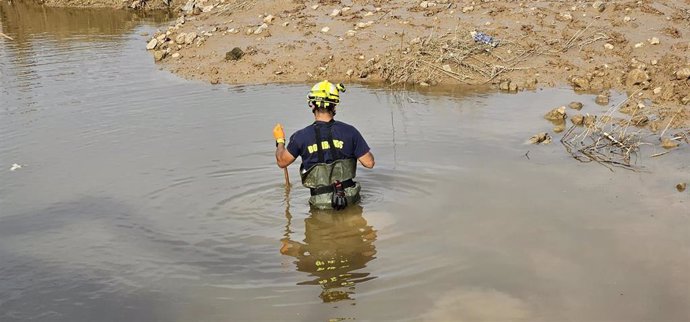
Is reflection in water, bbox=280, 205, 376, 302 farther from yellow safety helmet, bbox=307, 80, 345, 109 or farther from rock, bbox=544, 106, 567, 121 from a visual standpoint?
rock, bbox=544, 106, 567, 121

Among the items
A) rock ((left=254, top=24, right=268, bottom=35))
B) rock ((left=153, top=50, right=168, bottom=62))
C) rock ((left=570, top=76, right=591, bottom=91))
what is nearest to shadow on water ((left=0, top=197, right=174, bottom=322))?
rock ((left=570, top=76, right=591, bottom=91))

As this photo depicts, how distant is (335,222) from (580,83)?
6.35m

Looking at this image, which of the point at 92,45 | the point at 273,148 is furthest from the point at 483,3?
the point at 92,45

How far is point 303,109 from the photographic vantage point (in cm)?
1151

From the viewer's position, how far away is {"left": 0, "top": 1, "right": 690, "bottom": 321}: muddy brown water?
18.8 feet

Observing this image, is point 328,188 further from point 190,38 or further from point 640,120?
point 190,38

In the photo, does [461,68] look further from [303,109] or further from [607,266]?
[607,266]

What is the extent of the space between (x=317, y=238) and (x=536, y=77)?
6.86m

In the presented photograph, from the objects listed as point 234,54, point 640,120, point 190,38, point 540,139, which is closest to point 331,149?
point 540,139

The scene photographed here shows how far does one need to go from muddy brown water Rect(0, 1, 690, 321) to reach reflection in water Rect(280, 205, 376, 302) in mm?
21

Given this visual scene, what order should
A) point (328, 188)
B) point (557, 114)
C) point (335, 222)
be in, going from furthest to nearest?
point (557, 114) < point (335, 222) < point (328, 188)

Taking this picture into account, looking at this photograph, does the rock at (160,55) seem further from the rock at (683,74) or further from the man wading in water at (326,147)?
the rock at (683,74)

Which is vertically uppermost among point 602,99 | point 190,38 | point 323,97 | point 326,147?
point 190,38

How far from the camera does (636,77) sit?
38.0 ft
